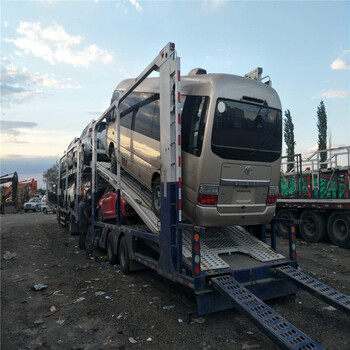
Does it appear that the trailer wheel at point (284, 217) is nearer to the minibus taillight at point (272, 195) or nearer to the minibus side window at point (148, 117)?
the minibus taillight at point (272, 195)

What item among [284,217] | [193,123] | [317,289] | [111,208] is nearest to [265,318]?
[317,289]

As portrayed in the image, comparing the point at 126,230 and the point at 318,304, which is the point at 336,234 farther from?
the point at 126,230

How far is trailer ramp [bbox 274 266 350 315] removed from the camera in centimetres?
394

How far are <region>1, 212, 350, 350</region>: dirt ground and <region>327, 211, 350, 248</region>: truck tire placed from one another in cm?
228

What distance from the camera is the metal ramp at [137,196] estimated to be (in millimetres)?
5745

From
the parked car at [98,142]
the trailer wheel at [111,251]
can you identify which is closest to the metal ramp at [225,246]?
the trailer wheel at [111,251]

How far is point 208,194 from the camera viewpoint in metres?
4.66

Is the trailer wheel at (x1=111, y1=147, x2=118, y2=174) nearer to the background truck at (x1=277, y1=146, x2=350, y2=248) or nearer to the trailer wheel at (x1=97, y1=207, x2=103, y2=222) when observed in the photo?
the trailer wheel at (x1=97, y1=207, x2=103, y2=222)

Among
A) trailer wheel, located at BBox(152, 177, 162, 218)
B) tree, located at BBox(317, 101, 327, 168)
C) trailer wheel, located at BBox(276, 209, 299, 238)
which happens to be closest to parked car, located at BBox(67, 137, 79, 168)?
trailer wheel, located at BBox(152, 177, 162, 218)

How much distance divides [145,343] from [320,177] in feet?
31.9

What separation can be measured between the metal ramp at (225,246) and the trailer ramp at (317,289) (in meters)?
0.37

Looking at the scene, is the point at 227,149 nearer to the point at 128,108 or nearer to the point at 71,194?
the point at 128,108

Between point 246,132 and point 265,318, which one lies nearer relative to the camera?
point 265,318

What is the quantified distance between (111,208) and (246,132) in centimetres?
452
